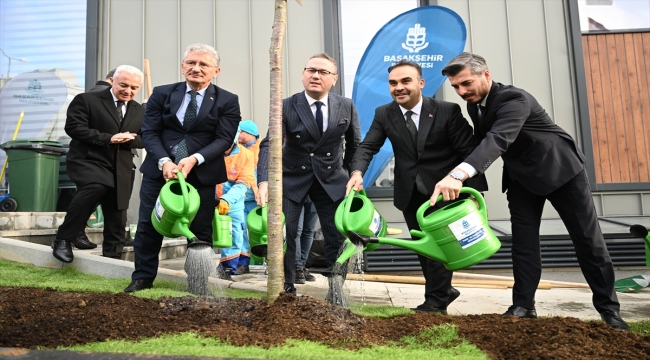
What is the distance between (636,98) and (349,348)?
7.00 meters

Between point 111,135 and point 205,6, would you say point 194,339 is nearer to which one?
point 111,135

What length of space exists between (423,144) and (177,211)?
1.49 meters

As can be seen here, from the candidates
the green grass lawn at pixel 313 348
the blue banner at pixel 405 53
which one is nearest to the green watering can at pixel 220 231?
the green grass lawn at pixel 313 348

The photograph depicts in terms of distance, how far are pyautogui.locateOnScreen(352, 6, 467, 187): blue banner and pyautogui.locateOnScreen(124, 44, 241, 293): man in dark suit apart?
306cm

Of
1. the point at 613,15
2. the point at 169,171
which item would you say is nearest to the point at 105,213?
the point at 169,171

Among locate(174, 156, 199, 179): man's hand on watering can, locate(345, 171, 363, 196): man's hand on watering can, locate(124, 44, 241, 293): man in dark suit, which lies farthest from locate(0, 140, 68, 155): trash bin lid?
locate(345, 171, 363, 196): man's hand on watering can

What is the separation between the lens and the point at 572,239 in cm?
306

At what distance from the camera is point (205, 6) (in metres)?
7.63

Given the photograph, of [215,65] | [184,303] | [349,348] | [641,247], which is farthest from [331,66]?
[641,247]

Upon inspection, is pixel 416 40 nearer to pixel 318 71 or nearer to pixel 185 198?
pixel 318 71

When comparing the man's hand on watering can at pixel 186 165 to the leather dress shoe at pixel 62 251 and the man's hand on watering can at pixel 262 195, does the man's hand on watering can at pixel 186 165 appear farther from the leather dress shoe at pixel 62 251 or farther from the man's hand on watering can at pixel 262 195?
the leather dress shoe at pixel 62 251

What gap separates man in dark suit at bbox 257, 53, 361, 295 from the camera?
3.38 m

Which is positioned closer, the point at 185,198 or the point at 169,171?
the point at 185,198

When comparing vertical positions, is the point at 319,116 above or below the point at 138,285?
above
